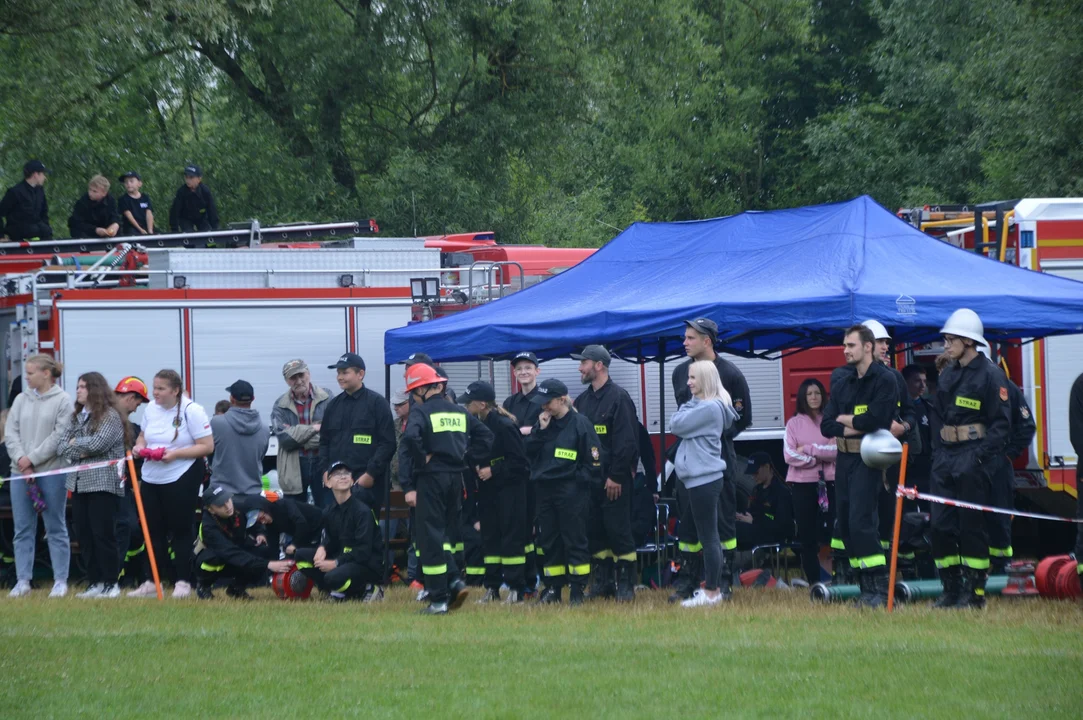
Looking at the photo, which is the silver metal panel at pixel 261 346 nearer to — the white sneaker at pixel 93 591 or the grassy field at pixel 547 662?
the white sneaker at pixel 93 591

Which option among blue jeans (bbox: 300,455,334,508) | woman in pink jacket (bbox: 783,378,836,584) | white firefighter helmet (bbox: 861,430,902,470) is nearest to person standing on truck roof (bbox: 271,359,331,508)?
blue jeans (bbox: 300,455,334,508)

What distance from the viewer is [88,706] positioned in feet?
22.1

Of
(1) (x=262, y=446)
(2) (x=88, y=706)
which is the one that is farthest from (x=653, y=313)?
(2) (x=88, y=706)

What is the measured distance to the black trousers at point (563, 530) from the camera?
1058 centimetres

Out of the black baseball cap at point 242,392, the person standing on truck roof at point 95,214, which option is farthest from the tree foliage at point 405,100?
the black baseball cap at point 242,392

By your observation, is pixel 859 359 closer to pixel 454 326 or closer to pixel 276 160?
pixel 454 326

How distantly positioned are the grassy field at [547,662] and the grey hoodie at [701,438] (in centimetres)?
94

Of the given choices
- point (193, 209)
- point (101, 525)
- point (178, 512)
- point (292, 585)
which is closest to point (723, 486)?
point (292, 585)

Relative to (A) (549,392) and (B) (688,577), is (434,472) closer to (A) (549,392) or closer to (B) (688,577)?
(A) (549,392)

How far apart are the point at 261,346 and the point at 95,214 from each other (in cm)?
293

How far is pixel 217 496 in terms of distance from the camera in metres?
11.1

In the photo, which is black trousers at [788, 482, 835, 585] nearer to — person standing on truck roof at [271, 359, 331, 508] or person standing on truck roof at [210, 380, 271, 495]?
person standing on truck roof at [271, 359, 331, 508]

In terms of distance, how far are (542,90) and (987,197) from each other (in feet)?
31.6

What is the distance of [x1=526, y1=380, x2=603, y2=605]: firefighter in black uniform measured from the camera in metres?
10.5
